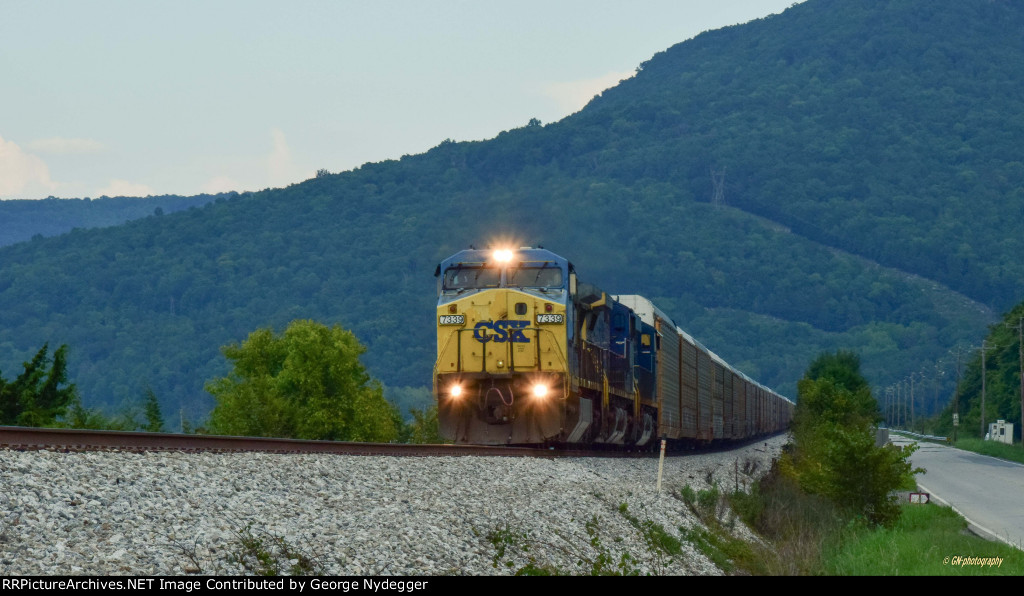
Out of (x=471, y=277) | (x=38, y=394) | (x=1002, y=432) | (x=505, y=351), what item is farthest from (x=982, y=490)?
(x=1002, y=432)

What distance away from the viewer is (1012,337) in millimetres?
101375

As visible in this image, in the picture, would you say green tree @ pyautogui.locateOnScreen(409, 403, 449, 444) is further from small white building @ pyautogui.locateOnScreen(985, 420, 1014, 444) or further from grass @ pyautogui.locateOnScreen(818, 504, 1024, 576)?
small white building @ pyautogui.locateOnScreen(985, 420, 1014, 444)

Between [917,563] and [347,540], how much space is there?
412 inches

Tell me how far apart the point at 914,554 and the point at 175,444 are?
1174 cm

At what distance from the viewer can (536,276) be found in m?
25.8

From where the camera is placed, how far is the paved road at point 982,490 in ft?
89.2

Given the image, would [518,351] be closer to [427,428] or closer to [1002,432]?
[427,428]

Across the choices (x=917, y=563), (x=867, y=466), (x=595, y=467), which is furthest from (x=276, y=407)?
(x=917, y=563)

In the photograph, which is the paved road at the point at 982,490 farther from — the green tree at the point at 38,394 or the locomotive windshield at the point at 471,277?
the green tree at the point at 38,394

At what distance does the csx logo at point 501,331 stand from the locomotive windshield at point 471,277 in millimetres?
932

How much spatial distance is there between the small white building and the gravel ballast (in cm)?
7281

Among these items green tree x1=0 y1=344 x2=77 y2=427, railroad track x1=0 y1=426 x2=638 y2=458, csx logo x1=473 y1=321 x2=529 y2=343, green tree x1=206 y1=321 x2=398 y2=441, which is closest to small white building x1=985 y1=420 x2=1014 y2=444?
green tree x1=206 y1=321 x2=398 y2=441
